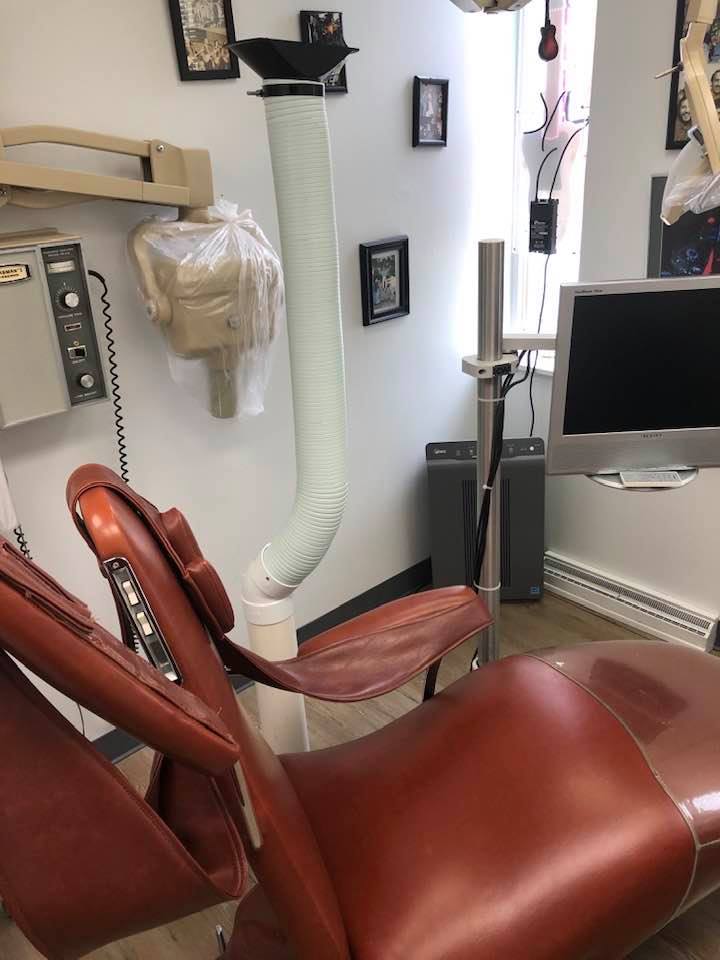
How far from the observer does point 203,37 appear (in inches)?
64.5

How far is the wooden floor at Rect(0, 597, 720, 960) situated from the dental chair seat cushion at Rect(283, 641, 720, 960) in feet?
1.53

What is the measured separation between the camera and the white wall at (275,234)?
152 centimetres

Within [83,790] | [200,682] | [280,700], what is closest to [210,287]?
[280,700]

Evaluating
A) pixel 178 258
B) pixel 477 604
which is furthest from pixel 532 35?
pixel 477 604

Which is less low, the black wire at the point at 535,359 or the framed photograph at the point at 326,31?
the framed photograph at the point at 326,31

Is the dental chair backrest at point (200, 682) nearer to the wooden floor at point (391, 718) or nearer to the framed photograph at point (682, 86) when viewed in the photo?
the wooden floor at point (391, 718)

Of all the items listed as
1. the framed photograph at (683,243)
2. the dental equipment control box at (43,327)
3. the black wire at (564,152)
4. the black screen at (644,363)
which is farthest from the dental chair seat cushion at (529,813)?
the black wire at (564,152)

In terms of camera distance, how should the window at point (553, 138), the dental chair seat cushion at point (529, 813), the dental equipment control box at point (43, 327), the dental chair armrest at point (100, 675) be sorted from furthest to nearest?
the window at point (553, 138)
the dental equipment control box at point (43, 327)
the dental chair seat cushion at point (529, 813)
the dental chair armrest at point (100, 675)

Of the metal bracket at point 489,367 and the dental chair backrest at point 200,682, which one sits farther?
the metal bracket at point 489,367

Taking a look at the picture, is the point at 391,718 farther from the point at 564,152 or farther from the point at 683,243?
the point at 564,152

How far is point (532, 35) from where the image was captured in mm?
2332

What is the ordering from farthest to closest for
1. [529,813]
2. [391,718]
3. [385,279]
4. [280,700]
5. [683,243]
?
[385,279]
[391,718]
[683,243]
[280,700]
[529,813]

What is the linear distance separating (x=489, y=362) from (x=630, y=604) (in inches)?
52.0

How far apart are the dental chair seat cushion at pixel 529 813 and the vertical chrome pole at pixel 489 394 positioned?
313 millimetres
